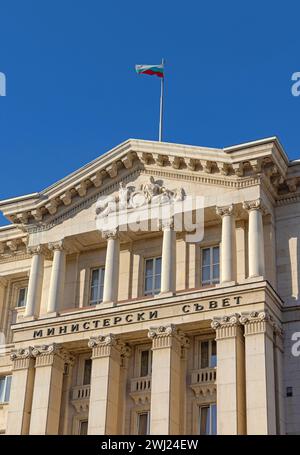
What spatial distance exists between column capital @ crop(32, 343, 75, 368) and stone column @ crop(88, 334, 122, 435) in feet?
6.11

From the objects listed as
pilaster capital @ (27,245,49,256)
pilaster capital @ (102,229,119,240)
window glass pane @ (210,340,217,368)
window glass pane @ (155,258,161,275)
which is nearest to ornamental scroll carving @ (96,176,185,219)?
pilaster capital @ (102,229,119,240)

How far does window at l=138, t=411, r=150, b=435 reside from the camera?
42.2 metres

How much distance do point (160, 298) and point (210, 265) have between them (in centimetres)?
330

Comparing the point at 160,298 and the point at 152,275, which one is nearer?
the point at 160,298

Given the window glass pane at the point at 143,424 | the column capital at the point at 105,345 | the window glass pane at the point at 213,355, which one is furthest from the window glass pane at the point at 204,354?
the column capital at the point at 105,345

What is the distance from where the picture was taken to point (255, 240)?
4253 cm

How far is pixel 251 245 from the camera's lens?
42.5 metres

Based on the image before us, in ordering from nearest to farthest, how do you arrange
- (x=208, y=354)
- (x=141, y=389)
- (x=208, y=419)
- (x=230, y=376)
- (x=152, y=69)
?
(x=230, y=376), (x=208, y=419), (x=208, y=354), (x=141, y=389), (x=152, y=69)

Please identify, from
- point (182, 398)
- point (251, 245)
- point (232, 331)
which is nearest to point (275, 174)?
point (251, 245)

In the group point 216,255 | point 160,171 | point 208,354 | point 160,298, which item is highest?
point 160,171

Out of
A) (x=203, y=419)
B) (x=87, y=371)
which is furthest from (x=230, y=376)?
(x=87, y=371)

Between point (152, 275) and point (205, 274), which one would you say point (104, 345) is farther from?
point (205, 274)

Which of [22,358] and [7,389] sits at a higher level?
[22,358]

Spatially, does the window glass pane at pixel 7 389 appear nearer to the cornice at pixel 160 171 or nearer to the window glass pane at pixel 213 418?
the cornice at pixel 160 171
